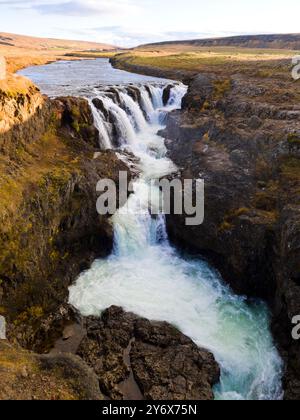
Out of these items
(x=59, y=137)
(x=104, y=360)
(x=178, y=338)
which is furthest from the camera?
(x=59, y=137)

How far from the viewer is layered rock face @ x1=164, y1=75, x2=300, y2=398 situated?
1856cm

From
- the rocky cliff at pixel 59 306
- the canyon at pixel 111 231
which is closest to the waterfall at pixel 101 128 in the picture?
the canyon at pixel 111 231

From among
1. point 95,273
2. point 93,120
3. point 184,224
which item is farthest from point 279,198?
point 93,120

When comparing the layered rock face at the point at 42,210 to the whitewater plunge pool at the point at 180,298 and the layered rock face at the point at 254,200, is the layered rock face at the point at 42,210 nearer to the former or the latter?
the whitewater plunge pool at the point at 180,298

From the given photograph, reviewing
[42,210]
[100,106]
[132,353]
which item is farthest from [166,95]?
[132,353]

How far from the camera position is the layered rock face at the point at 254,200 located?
1856 cm

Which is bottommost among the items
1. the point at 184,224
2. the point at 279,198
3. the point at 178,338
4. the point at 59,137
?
the point at 178,338

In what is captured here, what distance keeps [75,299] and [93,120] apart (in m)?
18.6

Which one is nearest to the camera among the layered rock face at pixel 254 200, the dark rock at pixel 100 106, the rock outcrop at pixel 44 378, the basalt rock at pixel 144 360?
the rock outcrop at pixel 44 378

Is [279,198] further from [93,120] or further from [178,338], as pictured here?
[93,120]

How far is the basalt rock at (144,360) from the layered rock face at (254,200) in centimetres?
372

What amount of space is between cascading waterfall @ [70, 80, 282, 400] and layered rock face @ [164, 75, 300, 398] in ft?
2.99

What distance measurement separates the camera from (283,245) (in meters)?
19.1

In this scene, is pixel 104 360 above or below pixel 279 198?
below
